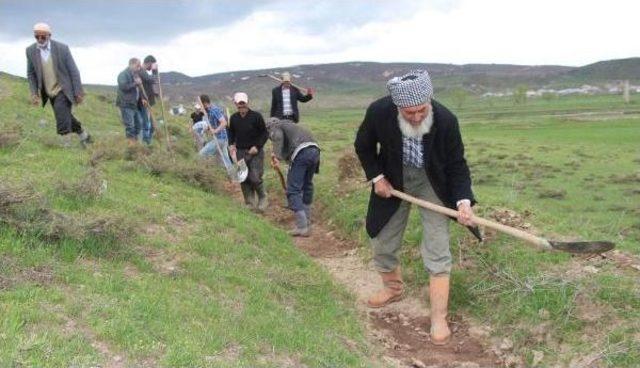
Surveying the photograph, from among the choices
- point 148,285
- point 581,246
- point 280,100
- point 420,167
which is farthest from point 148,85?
point 581,246

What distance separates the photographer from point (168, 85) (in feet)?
550

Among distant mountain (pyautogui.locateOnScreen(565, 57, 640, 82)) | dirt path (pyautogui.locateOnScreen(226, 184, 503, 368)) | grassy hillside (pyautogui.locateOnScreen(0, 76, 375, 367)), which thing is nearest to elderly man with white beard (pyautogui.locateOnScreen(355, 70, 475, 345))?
dirt path (pyautogui.locateOnScreen(226, 184, 503, 368))

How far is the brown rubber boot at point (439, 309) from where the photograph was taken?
573cm

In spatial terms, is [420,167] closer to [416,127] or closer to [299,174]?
[416,127]

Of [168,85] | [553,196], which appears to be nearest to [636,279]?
[553,196]

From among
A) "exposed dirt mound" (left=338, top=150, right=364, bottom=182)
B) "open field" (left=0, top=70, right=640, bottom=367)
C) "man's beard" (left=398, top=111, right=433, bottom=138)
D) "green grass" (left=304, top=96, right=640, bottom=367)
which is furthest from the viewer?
"exposed dirt mound" (left=338, top=150, right=364, bottom=182)

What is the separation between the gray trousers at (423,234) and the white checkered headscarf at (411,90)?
79 centimetres

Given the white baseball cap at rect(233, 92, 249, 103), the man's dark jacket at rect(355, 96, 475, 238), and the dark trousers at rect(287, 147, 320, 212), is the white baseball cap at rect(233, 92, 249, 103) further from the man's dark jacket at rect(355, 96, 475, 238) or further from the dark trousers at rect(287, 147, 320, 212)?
the man's dark jacket at rect(355, 96, 475, 238)

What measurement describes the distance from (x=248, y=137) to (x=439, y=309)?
5358 millimetres

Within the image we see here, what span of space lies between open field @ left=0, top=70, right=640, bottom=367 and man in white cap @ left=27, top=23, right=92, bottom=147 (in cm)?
68

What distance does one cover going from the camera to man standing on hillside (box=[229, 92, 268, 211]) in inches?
401

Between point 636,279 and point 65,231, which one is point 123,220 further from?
point 636,279

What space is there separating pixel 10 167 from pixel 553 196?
10.6 meters

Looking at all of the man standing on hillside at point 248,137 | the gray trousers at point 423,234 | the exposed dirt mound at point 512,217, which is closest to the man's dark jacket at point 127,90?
the man standing on hillside at point 248,137
